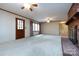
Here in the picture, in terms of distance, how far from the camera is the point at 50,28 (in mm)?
18906

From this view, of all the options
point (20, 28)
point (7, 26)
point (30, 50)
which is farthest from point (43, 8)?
point (20, 28)

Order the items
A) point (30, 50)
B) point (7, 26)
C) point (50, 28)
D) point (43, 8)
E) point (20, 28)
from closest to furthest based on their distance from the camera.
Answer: point (30, 50)
point (43, 8)
point (7, 26)
point (20, 28)
point (50, 28)

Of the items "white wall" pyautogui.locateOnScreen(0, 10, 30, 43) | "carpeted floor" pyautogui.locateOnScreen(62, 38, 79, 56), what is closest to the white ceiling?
"white wall" pyautogui.locateOnScreen(0, 10, 30, 43)

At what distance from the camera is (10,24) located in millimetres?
8914

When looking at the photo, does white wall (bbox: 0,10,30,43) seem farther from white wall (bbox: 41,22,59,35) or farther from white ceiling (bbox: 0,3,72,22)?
white wall (bbox: 41,22,59,35)

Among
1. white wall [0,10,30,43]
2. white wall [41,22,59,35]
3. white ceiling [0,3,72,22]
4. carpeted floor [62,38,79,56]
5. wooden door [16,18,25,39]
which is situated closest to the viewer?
carpeted floor [62,38,79,56]

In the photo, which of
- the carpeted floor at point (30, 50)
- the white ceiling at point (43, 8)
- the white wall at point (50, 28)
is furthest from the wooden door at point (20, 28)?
the white wall at point (50, 28)

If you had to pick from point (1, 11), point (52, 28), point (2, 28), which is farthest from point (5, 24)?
point (52, 28)

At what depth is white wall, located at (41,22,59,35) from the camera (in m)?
18.6

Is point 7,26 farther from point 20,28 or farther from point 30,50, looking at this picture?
point 30,50

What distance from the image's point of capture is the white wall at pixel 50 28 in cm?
1856

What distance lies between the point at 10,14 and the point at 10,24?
2.52ft

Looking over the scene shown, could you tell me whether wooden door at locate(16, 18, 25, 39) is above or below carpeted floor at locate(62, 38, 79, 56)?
above

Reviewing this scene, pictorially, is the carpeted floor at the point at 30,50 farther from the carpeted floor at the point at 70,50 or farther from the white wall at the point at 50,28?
the white wall at the point at 50,28
